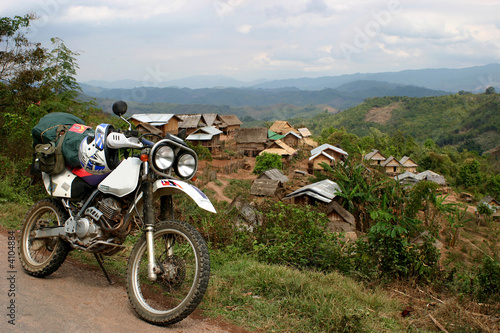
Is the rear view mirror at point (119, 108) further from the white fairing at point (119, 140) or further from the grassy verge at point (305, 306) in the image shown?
the grassy verge at point (305, 306)

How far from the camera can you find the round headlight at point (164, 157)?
3186 mm

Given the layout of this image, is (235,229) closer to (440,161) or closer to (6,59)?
(6,59)

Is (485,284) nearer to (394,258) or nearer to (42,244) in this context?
(394,258)

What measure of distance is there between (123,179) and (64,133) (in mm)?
1206

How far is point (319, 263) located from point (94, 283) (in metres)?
3.46

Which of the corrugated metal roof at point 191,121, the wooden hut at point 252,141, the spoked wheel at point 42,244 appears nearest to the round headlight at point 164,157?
the spoked wheel at point 42,244

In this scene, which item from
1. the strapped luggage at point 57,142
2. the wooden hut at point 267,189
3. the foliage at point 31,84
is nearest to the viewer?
the strapped luggage at point 57,142

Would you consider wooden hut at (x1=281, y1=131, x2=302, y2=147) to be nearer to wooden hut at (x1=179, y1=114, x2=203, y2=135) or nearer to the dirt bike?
wooden hut at (x1=179, y1=114, x2=203, y2=135)

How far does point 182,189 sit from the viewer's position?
10.2 ft

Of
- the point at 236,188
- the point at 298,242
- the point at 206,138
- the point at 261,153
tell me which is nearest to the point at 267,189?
the point at 236,188

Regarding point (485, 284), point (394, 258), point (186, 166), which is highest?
point (186, 166)

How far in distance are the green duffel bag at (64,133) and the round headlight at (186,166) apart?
4.26 feet

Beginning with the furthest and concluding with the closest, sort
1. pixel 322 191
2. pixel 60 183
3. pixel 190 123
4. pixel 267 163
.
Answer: pixel 190 123, pixel 267 163, pixel 322 191, pixel 60 183

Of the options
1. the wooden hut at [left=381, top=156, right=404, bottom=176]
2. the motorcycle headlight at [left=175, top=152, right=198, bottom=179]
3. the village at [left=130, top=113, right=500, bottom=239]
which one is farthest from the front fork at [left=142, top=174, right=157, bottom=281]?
the wooden hut at [left=381, top=156, right=404, bottom=176]
